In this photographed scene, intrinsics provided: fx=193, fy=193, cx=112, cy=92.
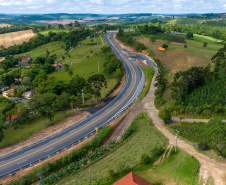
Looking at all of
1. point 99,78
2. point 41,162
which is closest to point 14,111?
point 41,162

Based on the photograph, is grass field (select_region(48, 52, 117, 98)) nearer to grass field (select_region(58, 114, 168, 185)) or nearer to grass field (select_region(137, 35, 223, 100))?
grass field (select_region(137, 35, 223, 100))

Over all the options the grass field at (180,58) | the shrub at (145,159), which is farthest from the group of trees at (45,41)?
the shrub at (145,159)

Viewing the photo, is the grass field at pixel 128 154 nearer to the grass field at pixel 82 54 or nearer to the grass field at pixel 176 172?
the grass field at pixel 176 172

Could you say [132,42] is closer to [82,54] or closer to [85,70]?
[82,54]

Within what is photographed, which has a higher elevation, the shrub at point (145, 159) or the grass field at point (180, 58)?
the grass field at point (180, 58)

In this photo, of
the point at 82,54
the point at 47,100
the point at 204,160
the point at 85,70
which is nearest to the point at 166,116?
the point at 204,160

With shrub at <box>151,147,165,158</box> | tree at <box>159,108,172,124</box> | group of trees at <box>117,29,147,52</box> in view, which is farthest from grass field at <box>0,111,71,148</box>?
group of trees at <box>117,29,147,52</box>
